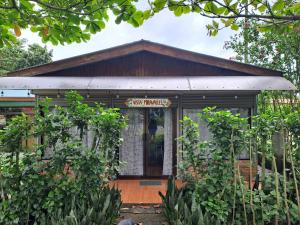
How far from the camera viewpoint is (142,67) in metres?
8.55

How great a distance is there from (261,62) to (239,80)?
5.72m

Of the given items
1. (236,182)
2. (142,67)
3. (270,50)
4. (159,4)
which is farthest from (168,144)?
(270,50)

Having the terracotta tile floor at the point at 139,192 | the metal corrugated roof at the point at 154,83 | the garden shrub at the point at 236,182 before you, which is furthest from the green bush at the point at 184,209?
the metal corrugated roof at the point at 154,83

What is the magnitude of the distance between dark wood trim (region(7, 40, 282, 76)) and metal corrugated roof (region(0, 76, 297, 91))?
32cm

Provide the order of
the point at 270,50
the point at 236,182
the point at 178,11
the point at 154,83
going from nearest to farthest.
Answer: the point at 178,11
the point at 236,182
the point at 154,83
the point at 270,50

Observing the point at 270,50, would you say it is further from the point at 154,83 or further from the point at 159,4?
the point at 159,4

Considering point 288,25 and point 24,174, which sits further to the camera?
point 24,174

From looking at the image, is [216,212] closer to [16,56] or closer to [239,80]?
[239,80]

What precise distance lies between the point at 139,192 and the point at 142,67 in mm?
4234

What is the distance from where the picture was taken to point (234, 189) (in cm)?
422

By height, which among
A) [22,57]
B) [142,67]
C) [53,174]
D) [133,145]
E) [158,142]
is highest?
[22,57]

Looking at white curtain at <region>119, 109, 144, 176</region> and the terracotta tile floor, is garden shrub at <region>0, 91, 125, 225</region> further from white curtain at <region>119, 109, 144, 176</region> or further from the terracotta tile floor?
white curtain at <region>119, 109, 144, 176</region>

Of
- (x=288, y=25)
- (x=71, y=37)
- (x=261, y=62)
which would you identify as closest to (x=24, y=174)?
(x=71, y=37)

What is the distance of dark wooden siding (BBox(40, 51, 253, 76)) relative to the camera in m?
8.51
